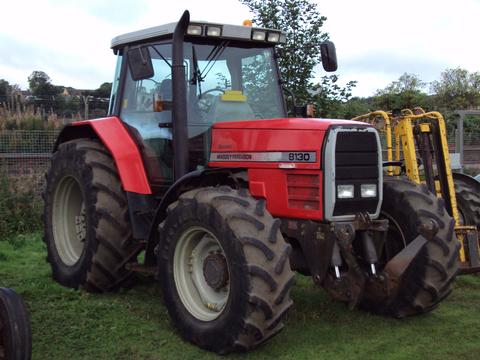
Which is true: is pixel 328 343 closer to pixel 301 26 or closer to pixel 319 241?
pixel 319 241

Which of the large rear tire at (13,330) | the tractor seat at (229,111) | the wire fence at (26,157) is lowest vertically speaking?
the large rear tire at (13,330)

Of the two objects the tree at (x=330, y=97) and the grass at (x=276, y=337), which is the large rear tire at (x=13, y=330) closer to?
the grass at (x=276, y=337)

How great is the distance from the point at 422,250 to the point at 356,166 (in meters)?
0.88

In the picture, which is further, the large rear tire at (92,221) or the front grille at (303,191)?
the large rear tire at (92,221)

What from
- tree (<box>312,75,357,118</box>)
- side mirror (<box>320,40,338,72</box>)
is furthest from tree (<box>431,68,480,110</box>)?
side mirror (<box>320,40,338,72</box>)

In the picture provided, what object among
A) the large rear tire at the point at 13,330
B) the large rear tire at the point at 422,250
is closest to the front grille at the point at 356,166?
the large rear tire at the point at 422,250

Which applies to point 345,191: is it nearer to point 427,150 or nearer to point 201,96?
point 201,96

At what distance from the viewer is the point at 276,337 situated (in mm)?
4344

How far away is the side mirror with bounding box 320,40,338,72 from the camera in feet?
17.7

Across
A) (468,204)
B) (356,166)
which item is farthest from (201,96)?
(468,204)

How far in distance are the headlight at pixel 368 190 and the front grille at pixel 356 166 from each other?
28mm

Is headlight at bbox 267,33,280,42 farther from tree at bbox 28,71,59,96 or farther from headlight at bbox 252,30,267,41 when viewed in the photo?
tree at bbox 28,71,59,96

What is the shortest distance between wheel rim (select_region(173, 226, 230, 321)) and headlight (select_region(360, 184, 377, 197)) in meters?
1.14

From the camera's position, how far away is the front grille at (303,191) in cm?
427
